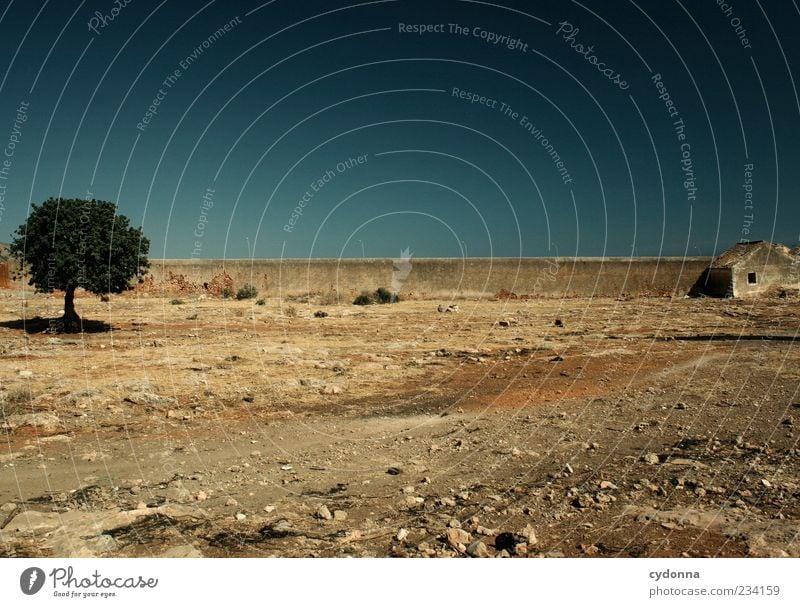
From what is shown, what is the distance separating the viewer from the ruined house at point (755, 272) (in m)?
31.0

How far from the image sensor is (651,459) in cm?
586

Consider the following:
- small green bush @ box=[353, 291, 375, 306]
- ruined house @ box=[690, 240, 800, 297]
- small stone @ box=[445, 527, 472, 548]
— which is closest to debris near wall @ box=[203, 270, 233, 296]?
small green bush @ box=[353, 291, 375, 306]

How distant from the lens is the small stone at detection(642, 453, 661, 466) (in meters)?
5.82

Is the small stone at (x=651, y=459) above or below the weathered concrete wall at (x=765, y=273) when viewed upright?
Answer: below

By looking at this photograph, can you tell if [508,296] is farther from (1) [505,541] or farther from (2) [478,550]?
(2) [478,550]

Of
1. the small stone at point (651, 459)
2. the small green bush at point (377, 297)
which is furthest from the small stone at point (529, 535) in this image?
the small green bush at point (377, 297)

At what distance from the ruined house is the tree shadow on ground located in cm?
3181

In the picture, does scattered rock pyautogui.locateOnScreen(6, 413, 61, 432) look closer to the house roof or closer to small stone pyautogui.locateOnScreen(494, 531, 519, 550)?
small stone pyautogui.locateOnScreen(494, 531, 519, 550)

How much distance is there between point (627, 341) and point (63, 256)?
53.5 feet

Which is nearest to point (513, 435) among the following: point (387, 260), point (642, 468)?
point (642, 468)

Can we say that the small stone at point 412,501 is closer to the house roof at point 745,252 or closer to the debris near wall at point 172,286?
the debris near wall at point 172,286

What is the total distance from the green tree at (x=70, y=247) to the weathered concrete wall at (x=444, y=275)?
14.9 meters

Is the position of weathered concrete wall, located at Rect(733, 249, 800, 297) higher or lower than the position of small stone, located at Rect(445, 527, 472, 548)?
higher

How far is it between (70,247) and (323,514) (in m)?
14.7
